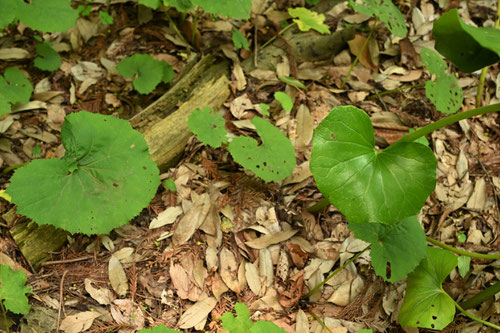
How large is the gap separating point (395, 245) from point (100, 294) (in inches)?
58.4

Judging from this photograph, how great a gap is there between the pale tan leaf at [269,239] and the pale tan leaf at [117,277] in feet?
2.20

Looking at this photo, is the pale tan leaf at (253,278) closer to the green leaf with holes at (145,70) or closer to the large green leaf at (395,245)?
the large green leaf at (395,245)

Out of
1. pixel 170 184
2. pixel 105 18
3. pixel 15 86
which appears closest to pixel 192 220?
pixel 170 184

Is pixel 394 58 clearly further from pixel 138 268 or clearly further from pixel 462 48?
pixel 138 268

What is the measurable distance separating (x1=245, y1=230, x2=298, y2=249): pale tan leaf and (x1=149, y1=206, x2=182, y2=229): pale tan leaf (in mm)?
433

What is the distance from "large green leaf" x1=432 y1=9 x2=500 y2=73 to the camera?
1420 mm

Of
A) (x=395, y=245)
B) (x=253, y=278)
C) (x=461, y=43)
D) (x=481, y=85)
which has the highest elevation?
(x=461, y=43)

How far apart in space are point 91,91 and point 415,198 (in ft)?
7.03

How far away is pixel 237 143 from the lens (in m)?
2.25

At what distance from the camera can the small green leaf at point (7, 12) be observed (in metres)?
2.17

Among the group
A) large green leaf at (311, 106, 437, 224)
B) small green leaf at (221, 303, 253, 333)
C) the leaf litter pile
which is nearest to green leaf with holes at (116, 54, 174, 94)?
the leaf litter pile

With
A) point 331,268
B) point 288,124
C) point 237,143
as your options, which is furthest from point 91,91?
point 331,268

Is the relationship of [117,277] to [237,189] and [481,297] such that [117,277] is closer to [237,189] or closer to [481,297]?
[237,189]

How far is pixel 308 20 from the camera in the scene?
283 cm
